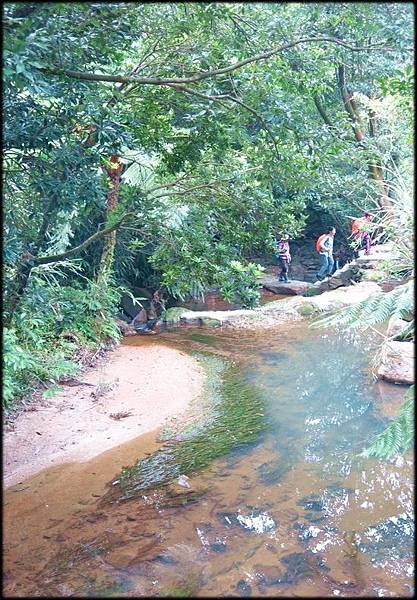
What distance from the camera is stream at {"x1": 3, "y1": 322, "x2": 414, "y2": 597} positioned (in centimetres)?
305

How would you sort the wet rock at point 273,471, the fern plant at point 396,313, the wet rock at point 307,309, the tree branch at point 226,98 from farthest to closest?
the wet rock at point 307,309 < the wet rock at point 273,471 < the tree branch at point 226,98 < the fern plant at point 396,313

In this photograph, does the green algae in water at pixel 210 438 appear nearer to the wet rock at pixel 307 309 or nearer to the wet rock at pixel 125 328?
the wet rock at pixel 125 328

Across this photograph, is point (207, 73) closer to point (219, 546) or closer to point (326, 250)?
point (219, 546)

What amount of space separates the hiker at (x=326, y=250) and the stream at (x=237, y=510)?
6447mm

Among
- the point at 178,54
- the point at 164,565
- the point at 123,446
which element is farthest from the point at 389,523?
the point at 178,54

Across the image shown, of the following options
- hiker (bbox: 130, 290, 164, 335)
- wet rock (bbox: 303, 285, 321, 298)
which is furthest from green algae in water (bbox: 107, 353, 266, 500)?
wet rock (bbox: 303, 285, 321, 298)

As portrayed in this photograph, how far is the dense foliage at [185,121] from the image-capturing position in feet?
9.54

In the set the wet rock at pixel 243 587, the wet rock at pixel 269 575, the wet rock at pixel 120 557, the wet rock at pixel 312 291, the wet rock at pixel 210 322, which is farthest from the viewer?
the wet rock at pixel 312 291

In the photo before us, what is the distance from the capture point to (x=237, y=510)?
3893 millimetres

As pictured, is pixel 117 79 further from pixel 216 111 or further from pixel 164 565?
pixel 164 565

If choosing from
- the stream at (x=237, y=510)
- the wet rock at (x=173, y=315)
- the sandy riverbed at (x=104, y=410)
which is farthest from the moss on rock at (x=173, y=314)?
the stream at (x=237, y=510)

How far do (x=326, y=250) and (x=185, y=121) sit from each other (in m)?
8.67

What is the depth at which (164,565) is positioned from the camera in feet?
10.5

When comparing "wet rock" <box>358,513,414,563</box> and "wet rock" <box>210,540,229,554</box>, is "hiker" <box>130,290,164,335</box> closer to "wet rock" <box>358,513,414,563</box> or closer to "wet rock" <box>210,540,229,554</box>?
"wet rock" <box>210,540,229,554</box>
